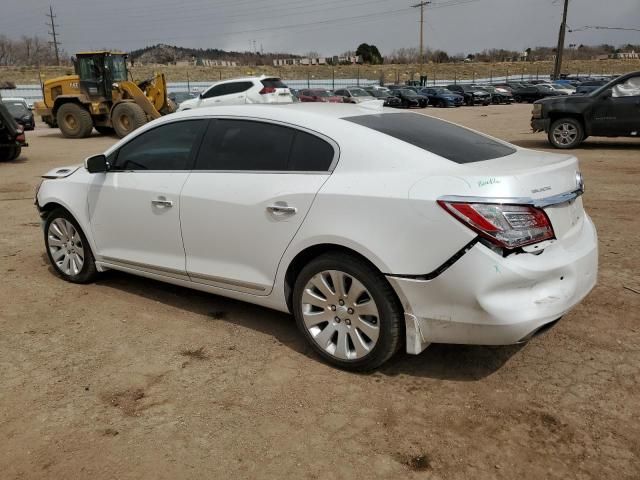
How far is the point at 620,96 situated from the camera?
12.4 metres

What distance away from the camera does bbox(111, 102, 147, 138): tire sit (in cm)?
1862

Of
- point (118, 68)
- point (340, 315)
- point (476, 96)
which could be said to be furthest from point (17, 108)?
point (476, 96)

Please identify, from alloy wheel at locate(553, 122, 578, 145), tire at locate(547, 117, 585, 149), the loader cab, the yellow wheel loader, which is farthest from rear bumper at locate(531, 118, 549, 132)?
the loader cab

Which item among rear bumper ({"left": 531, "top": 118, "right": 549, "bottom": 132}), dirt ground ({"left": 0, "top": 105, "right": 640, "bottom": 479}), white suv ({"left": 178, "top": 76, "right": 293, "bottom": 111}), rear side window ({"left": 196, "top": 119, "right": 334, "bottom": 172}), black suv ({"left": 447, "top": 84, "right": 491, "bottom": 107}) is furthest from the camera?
black suv ({"left": 447, "top": 84, "right": 491, "bottom": 107})

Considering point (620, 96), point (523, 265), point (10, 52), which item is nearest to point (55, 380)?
point (523, 265)

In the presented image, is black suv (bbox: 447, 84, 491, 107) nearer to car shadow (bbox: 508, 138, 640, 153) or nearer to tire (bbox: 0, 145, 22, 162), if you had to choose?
car shadow (bbox: 508, 138, 640, 153)

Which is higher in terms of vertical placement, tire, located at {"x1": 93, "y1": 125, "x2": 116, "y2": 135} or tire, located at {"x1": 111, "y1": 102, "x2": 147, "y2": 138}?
tire, located at {"x1": 111, "y1": 102, "x2": 147, "y2": 138}

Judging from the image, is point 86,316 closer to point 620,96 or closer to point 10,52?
point 620,96

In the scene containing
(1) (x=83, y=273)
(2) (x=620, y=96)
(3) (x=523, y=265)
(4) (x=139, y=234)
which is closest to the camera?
(3) (x=523, y=265)

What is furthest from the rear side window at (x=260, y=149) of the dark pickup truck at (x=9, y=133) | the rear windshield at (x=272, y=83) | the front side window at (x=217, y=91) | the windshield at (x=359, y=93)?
the windshield at (x=359, y=93)

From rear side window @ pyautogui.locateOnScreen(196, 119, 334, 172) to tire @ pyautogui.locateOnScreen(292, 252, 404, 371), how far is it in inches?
24.8

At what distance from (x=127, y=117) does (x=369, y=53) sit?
9368cm

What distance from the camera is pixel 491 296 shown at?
2902 millimetres

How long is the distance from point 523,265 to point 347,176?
108 centimetres
